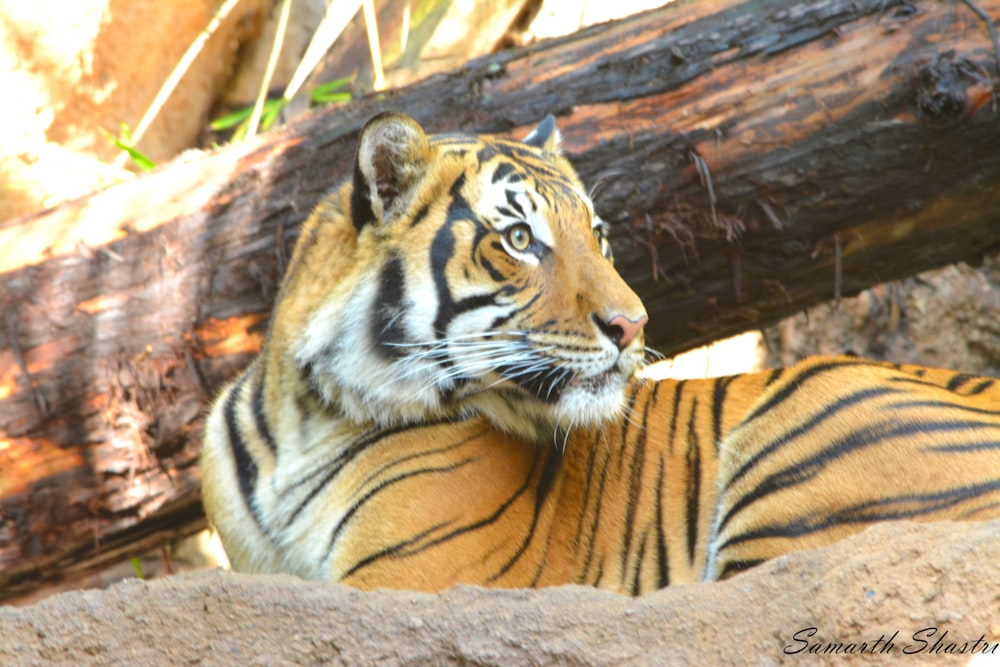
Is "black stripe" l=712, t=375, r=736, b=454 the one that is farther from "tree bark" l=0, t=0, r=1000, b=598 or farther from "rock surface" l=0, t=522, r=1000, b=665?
"rock surface" l=0, t=522, r=1000, b=665

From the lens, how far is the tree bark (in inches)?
153

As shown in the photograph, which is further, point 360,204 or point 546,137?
point 546,137

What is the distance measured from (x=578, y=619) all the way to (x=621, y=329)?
991mm

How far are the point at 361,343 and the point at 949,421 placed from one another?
1.67 metres

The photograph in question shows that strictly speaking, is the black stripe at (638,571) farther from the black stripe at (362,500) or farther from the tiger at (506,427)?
the black stripe at (362,500)

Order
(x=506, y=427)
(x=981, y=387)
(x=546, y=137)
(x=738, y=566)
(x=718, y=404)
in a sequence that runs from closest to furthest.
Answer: (x=738, y=566) < (x=506, y=427) < (x=981, y=387) < (x=718, y=404) < (x=546, y=137)

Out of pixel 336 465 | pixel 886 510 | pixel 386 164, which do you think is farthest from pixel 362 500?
pixel 886 510

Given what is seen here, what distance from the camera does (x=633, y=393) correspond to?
11.3ft

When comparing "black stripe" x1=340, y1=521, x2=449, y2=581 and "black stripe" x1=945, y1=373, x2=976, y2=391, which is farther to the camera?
"black stripe" x1=945, y1=373, x2=976, y2=391

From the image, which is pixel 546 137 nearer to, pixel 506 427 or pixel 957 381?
pixel 506 427

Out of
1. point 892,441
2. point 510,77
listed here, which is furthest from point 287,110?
point 892,441

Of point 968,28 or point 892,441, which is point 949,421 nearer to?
point 892,441

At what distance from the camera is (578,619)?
2.09 m

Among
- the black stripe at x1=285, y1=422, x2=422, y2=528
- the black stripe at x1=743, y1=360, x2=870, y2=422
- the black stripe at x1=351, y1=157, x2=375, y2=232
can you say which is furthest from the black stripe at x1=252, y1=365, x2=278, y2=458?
the black stripe at x1=743, y1=360, x2=870, y2=422
